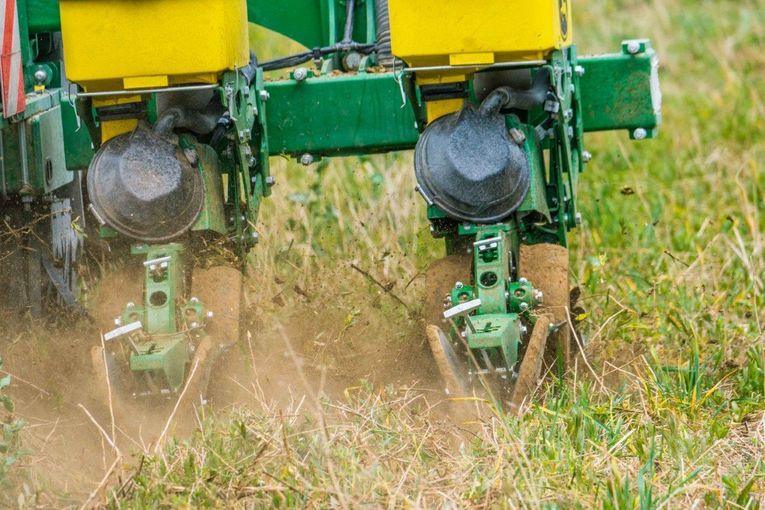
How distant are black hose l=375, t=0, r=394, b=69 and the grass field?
0.71 meters

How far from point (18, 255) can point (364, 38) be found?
172cm

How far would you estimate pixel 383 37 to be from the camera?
19.3ft

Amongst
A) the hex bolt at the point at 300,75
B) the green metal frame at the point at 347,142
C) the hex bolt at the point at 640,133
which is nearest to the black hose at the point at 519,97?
the green metal frame at the point at 347,142

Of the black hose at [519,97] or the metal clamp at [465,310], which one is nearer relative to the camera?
the metal clamp at [465,310]

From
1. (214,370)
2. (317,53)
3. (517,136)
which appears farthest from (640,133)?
(214,370)

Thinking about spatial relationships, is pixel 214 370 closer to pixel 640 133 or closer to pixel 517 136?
pixel 517 136

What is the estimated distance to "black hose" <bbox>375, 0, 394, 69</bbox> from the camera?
585 centimetres

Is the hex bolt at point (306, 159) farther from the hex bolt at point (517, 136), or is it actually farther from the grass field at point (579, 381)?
the hex bolt at point (517, 136)

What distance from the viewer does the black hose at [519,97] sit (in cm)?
472

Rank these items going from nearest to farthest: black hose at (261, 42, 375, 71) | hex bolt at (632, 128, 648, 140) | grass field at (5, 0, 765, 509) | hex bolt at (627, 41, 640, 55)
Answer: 1. grass field at (5, 0, 765, 509)
2. hex bolt at (627, 41, 640, 55)
3. hex bolt at (632, 128, 648, 140)
4. black hose at (261, 42, 375, 71)

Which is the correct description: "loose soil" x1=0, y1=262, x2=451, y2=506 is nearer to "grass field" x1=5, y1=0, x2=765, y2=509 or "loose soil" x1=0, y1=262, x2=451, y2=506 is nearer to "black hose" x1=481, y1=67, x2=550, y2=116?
"grass field" x1=5, y1=0, x2=765, y2=509

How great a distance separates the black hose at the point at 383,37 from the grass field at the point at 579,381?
0.71 metres

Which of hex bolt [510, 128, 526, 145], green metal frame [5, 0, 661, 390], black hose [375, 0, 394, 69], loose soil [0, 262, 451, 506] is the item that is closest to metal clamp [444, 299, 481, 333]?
green metal frame [5, 0, 661, 390]

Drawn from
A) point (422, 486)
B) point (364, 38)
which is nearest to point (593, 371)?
point (422, 486)
